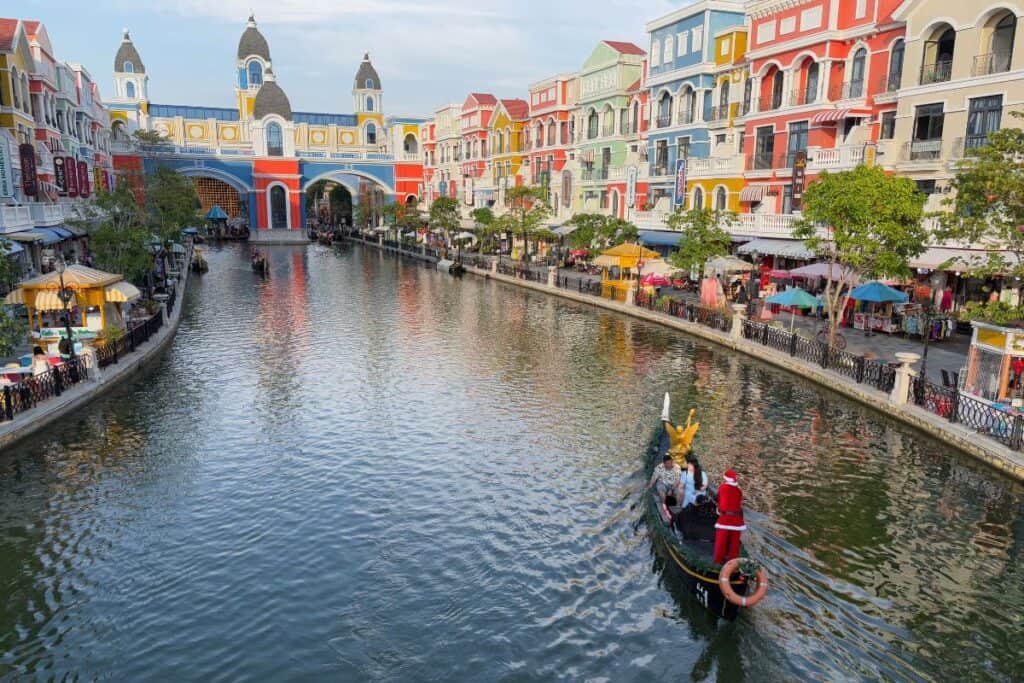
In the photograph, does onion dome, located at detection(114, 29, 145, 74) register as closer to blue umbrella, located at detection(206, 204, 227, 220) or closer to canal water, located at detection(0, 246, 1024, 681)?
blue umbrella, located at detection(206, 204, 227, 220)

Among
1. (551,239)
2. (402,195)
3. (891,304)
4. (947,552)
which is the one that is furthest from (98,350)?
(402,195)

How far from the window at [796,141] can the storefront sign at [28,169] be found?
37.1 metres

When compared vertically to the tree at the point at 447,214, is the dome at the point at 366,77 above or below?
above

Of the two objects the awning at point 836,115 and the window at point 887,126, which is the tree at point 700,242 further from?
the window at point 887,126

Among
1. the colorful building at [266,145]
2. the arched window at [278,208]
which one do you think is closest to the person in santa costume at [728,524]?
the colorful building at [266,145]

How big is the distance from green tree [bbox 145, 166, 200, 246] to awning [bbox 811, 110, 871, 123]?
36566mm

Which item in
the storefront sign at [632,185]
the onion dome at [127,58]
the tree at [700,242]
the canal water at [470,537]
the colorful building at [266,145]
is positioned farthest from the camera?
the onion dome at [127,58]

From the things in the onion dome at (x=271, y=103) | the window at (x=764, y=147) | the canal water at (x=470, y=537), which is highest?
the onion dome at (x=271, y=103)

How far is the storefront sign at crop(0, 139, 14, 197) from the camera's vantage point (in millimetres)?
32812

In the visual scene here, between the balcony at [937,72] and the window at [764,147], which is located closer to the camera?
the balcony at [937,72]

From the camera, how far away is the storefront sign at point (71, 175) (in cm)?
4578

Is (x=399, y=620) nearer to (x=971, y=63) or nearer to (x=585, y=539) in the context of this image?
(x=585, y=539)

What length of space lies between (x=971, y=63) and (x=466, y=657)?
93.0ft

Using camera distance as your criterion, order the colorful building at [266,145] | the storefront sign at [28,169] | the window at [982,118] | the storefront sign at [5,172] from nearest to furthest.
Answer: the window at [982,118] < the storefront sign at [5,172] < the storefront sign at [28,169] < the colorful building at [266,145]
